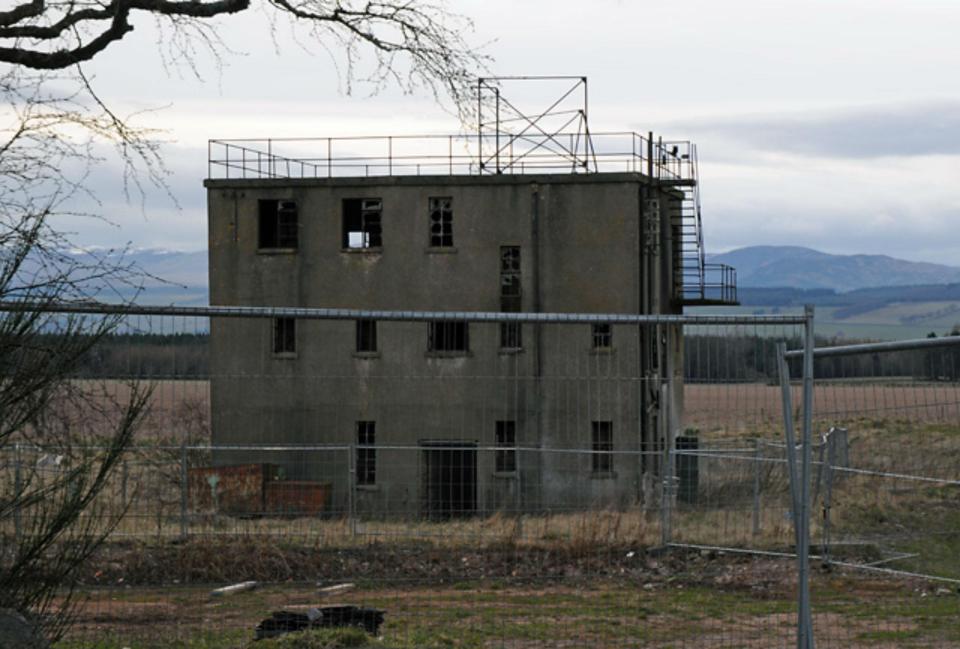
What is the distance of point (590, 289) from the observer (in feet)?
136

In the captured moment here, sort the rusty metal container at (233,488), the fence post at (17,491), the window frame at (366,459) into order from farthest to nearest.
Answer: the window frame at (366,459) < the rusty metal container at (233,488) < the fence post at (17,491)

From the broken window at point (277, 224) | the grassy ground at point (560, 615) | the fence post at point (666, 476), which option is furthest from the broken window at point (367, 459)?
the broken window at point (277, 224)

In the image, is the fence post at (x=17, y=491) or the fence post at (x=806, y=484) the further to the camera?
the fence post at (x=806, y=484)

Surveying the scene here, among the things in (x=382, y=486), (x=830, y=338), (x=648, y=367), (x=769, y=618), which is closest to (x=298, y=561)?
(x=382, y=486)

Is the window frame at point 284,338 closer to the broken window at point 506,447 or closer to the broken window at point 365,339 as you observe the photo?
the broken window at point 365,339

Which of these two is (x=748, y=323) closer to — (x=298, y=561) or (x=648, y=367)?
(x=648, y=367)

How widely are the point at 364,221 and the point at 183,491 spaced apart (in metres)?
32.9

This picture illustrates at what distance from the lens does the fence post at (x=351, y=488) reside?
11.3 metres

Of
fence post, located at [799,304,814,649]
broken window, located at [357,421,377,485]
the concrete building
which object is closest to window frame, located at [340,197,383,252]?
the concrete building

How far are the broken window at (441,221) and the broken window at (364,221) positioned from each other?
158 cm

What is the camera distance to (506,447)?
11.6 meters

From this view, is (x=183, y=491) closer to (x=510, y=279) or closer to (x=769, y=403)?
(x=769, y=403)

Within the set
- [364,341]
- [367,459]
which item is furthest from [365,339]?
[367,459]

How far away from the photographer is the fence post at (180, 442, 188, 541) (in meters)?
11.0
